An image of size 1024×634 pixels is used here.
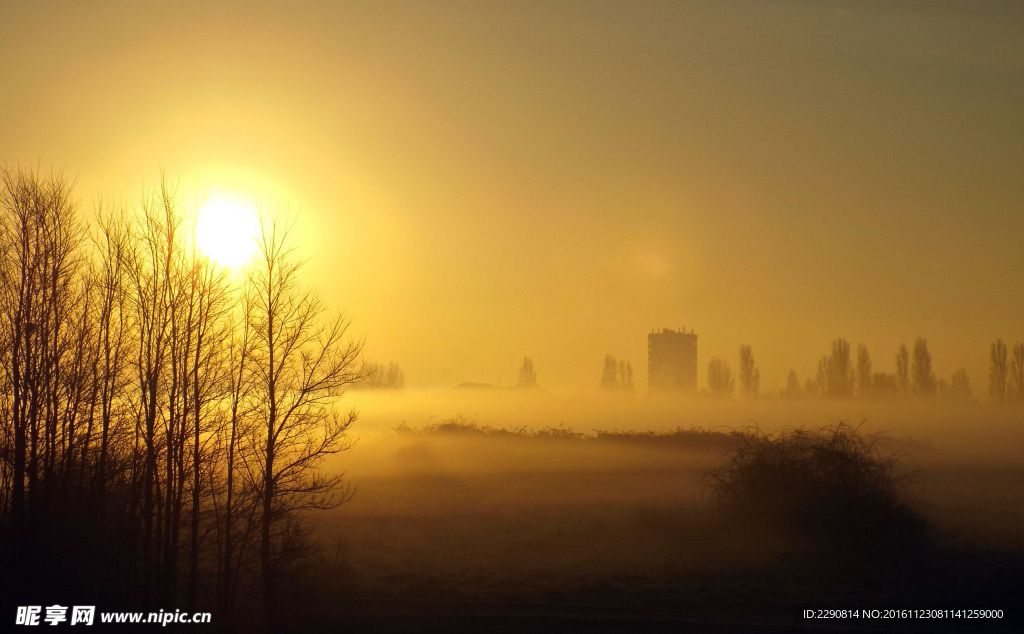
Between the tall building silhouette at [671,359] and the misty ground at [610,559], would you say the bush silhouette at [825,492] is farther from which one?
the tall building silhouette at [671,359]

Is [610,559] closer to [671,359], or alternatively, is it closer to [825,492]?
[825,492]

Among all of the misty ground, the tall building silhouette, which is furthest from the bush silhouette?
the tall building silhouette

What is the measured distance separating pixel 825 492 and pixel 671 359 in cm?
15517

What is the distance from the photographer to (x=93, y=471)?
22328 millimetres

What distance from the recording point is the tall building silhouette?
18238cm

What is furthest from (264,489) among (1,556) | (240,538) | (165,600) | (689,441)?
(689,441)

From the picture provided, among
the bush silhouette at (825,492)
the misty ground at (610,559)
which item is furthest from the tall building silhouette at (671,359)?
the bush silhouette at (825,492)

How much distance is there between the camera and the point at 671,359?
607 ft

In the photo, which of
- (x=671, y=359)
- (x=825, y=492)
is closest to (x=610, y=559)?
(x=825, y=492)

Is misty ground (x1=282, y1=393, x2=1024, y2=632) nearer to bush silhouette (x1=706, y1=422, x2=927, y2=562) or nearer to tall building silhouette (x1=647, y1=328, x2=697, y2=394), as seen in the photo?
bush silhouette (x1=706, y1=422, x2=927, y2=562)

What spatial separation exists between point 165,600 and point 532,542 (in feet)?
60.9

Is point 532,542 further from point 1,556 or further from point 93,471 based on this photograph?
point 1,556

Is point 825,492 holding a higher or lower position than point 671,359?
lower

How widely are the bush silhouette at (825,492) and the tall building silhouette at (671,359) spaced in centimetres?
14677
